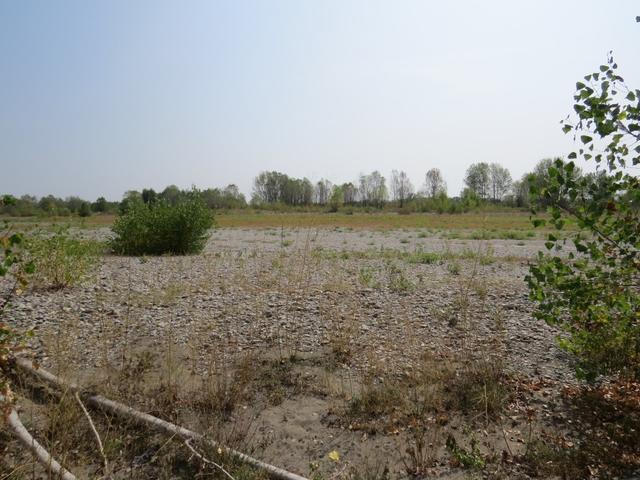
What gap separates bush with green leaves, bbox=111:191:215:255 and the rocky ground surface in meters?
5.66

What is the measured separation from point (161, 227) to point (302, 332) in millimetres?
10465

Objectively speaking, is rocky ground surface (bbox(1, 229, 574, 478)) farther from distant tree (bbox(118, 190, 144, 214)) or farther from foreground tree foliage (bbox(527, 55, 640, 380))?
distant tree (bbox(118, 190, 144, 214))

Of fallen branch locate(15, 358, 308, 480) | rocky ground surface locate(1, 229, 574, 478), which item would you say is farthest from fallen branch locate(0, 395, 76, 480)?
rocky ground surface locate(1, 229, 574, 478)

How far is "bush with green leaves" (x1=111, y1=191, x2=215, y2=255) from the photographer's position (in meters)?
15.2

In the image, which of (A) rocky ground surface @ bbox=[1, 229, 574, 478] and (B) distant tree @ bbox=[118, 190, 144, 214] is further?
(B) distant tree @ bbox=[118, 190, 144, 214]

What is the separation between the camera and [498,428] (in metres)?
4.14

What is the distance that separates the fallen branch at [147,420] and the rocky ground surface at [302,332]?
0.23 metres

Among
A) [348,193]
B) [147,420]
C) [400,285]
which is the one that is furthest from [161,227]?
[348,193]

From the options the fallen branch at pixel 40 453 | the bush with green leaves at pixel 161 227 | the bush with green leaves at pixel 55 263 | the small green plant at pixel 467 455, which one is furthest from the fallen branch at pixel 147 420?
the bush with green leaves at pixel 161 227

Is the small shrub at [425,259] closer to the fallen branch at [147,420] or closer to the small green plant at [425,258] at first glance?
the small green plant at [425,258]

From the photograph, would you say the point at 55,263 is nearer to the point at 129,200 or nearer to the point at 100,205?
the point at 129,200

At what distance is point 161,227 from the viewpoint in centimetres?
1542

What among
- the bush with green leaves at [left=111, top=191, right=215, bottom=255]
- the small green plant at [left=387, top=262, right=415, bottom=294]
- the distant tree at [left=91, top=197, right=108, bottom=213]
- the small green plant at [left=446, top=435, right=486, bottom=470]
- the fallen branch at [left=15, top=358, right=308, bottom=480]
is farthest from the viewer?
the distant tree at [left=91, top=197, right=108, bottom=213]

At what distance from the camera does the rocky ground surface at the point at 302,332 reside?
4352mm
